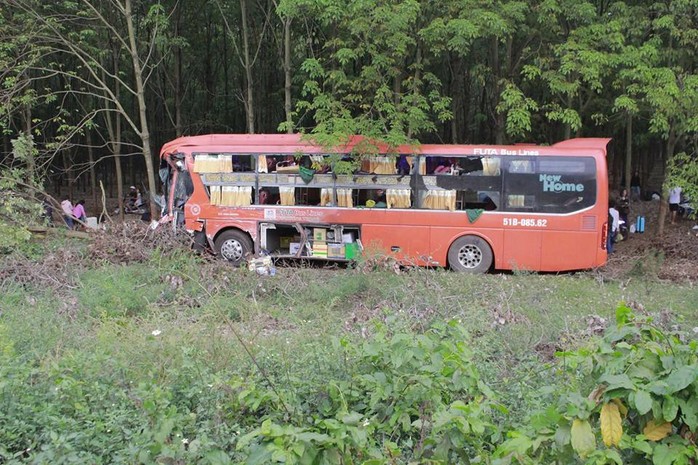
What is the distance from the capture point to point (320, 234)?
44.5 ft

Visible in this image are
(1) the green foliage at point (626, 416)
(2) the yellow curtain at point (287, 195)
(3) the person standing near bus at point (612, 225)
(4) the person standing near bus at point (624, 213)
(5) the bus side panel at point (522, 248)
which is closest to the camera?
(1) the green foliage at point (626, 416)

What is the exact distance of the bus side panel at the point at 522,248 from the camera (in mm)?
12516

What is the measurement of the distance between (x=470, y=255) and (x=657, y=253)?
5093 millimetres

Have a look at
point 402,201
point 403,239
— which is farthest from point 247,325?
point 402,201

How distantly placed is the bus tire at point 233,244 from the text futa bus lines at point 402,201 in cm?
3

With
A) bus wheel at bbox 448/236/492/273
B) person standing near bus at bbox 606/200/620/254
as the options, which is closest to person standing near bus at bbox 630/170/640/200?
person standing near bus at bbox 606/200/620/254

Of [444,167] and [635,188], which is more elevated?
[444,167]

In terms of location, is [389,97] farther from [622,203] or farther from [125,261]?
[622,203]

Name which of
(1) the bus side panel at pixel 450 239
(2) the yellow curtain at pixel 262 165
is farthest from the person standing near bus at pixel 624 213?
(2) the yellow curtain at pixel 262 165

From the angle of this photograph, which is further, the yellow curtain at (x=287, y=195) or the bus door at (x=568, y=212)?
the yellow curtain at (x=287, y=195)

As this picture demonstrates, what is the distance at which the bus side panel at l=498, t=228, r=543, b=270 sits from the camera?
1252 centimetres

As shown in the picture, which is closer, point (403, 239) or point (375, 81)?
point (403, 239)

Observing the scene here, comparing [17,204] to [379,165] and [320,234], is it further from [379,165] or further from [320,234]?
[379,165]

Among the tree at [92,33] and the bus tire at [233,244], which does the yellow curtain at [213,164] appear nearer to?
the bus tire at [233,244]
